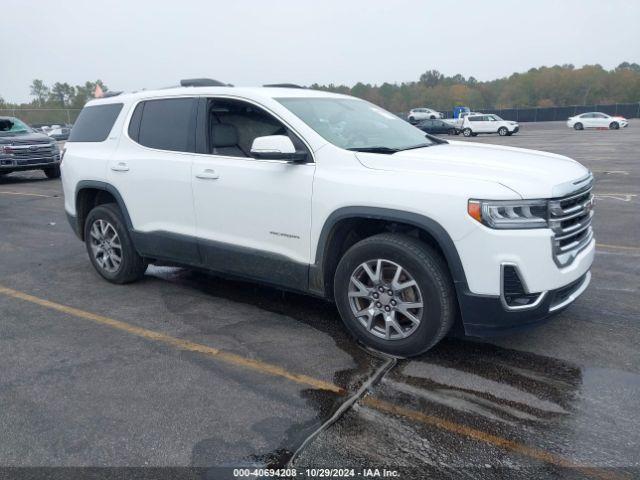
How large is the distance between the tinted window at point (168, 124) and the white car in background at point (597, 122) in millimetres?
42151

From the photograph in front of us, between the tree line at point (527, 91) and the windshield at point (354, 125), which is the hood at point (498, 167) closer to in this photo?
the windshield at point (354, 125)

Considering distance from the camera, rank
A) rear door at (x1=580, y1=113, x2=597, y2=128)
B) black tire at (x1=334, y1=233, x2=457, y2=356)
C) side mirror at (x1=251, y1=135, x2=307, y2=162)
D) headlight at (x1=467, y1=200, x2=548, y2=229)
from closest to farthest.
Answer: headlight at (x1=467, y1=200, x2=548, y2=229) < black tire at (x1=334, y1=233, x2=457, y2=356) < side mirror at (x1=251, y1=135, x2=307, y2=162) < rear door at (x1=580, y1=113, x2=597, y2=128)

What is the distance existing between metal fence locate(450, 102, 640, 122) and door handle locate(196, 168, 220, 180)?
203ft

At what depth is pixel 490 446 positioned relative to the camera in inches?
116

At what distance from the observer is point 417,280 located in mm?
3719

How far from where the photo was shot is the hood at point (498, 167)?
140 inches

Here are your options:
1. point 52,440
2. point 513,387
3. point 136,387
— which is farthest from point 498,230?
point 52,440

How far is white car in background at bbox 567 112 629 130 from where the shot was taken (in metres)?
40.6

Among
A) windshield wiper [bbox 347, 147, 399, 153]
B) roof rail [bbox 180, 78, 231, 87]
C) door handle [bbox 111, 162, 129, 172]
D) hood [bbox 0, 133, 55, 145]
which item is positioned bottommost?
hood [bbox 0, 133, 55, 145]

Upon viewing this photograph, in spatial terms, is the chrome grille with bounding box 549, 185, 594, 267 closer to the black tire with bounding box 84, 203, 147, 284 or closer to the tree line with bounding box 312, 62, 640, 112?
the black tire with bounding box 84, 203, 147, 284

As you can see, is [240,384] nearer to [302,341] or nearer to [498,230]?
[302,341]

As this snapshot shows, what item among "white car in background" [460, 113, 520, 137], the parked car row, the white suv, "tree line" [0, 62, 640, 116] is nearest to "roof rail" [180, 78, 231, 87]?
the white suv

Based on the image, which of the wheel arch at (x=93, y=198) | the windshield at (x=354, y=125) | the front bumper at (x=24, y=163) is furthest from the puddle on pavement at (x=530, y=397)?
the front bumper at (x=24, y=163)

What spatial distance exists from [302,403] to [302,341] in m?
0.92
